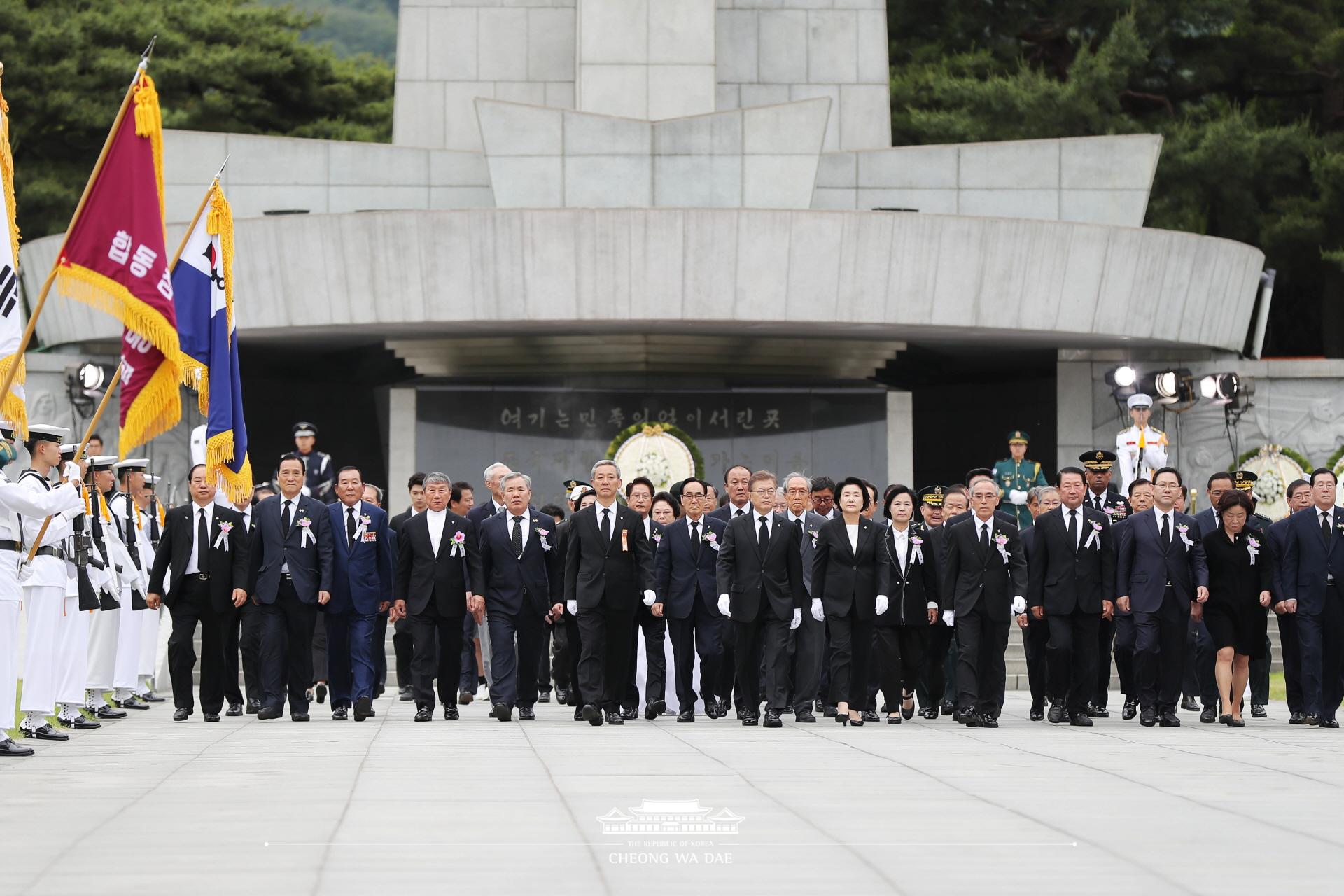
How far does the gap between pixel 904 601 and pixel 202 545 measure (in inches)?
198

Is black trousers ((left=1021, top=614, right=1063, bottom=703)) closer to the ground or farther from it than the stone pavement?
farther from it

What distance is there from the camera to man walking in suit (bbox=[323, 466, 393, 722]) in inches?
518

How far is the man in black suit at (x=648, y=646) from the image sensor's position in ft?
44.9

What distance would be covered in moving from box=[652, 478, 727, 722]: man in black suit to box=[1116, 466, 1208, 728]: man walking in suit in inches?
113

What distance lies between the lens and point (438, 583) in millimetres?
13289

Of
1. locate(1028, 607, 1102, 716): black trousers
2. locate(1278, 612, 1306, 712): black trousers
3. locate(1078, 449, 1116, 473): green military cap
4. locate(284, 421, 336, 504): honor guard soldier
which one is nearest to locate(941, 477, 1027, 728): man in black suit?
locate(1028, 607, 1102, 716): black trousers

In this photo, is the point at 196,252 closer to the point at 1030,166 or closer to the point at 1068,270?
the point at 1068,270

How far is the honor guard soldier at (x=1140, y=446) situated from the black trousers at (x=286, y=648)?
37.5ft

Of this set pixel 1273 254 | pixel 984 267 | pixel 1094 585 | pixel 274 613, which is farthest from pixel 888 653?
pixel 1273 254

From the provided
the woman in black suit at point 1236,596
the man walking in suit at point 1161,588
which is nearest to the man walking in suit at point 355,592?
the man walking in suit at point 1161,588

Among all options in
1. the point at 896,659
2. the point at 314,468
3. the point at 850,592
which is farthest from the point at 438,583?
the point at 314,468

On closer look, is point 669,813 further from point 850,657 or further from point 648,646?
point 648,646

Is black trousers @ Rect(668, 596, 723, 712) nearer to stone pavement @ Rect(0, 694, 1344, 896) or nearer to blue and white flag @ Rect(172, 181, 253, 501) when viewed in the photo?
stone pavement @ Rect(0, 694, 1344, 896)

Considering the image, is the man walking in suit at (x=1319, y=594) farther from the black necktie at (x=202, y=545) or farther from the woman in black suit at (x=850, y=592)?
the black necktie at (x=202, y=545)
